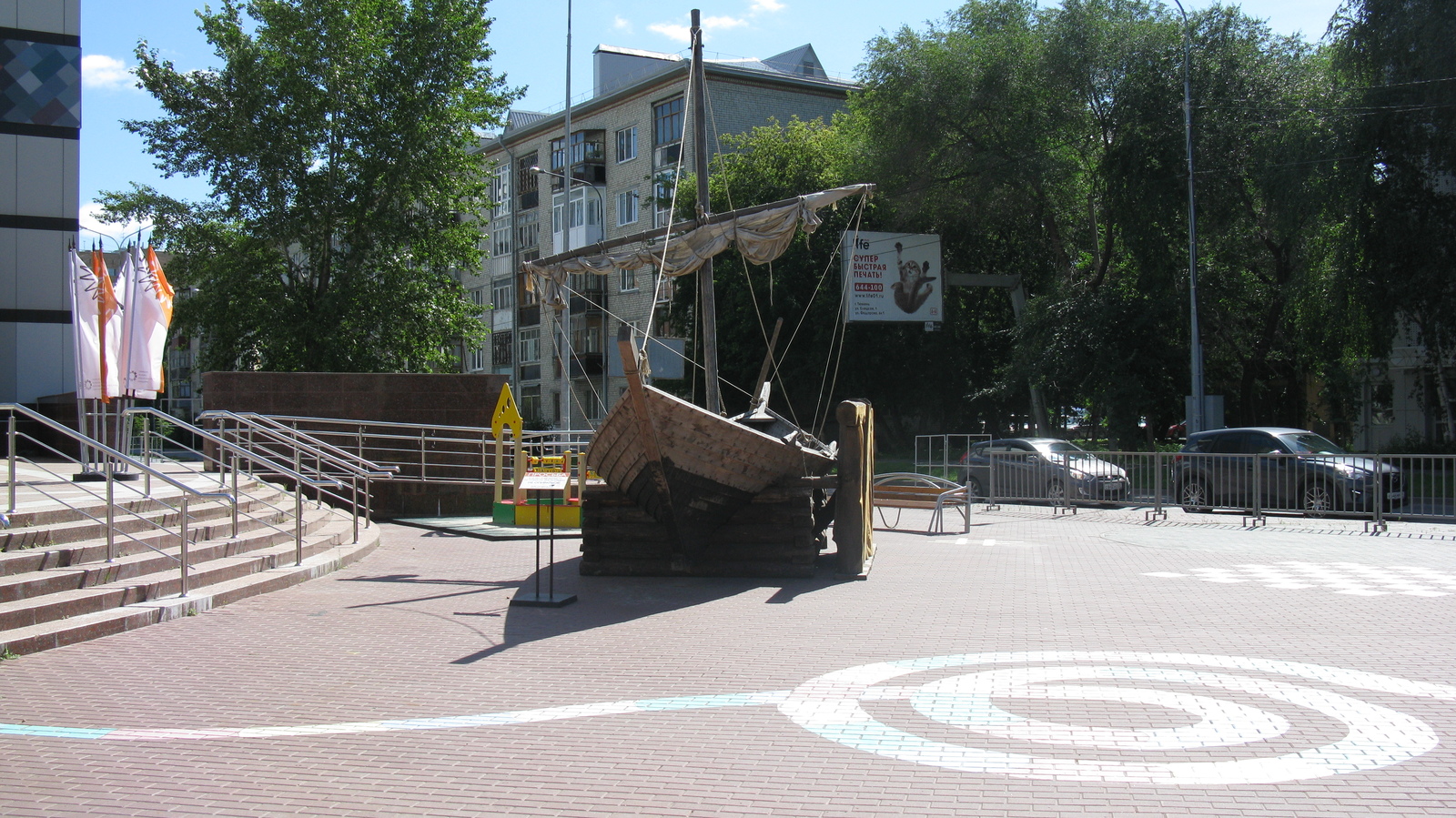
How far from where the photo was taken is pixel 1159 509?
20.3 metres

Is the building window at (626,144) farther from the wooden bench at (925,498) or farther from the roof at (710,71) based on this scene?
the wooden bench at (925,498)

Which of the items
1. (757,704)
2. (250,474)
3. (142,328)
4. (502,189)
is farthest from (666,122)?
(757,704)

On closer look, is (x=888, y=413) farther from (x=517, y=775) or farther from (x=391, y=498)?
(x=517, y=775)

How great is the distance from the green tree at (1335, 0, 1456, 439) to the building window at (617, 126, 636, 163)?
33858 millimetres

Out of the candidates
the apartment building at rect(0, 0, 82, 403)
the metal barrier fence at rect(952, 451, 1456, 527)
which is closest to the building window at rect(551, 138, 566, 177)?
the apartment building at rect(0, 0, 82, 403)

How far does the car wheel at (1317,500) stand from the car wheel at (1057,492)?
4241 mm

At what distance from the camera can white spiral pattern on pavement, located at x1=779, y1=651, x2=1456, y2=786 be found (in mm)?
5211

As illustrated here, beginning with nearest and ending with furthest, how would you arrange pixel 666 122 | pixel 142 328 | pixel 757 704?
pixel 757 704 < pixel 142 328 < pixel 666 122

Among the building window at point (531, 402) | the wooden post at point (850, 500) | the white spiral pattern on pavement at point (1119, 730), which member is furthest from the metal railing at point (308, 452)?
the building window at point (531, 402)

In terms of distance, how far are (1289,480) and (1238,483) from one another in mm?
827

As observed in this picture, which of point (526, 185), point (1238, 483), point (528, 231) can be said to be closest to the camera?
point (1238, 483)

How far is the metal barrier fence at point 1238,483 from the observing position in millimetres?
18422

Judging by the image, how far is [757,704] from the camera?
645 cm

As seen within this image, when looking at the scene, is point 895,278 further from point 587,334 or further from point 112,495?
point 112,495
